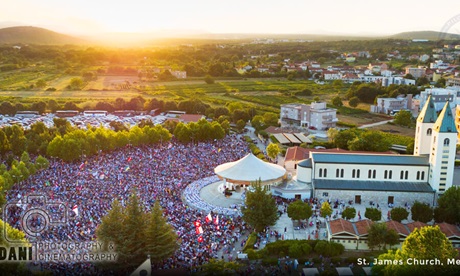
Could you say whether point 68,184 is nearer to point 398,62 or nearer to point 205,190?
point 205,190

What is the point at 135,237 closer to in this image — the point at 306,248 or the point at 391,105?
the point at 306,248

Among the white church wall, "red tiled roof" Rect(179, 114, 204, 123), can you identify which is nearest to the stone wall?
the white church wall

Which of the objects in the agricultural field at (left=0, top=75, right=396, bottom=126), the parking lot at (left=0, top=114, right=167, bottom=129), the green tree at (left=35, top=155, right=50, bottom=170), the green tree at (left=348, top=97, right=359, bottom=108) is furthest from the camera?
the green tree at (left=348, top=97, right=359, bottom=108)

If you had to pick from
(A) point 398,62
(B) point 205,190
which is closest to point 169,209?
(B) point 205,190

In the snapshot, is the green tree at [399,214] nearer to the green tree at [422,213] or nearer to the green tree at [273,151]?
the green tree at [422,213]

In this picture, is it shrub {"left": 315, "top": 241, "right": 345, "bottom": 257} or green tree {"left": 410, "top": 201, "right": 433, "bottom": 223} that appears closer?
shrub {"left": 315, "top": 241, "right": 345, "bottom": 257}

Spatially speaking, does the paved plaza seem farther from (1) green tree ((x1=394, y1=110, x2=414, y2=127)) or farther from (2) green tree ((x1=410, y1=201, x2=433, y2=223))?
(1) green tree ((x1=394, y1=110, x2=414, y2=127))
